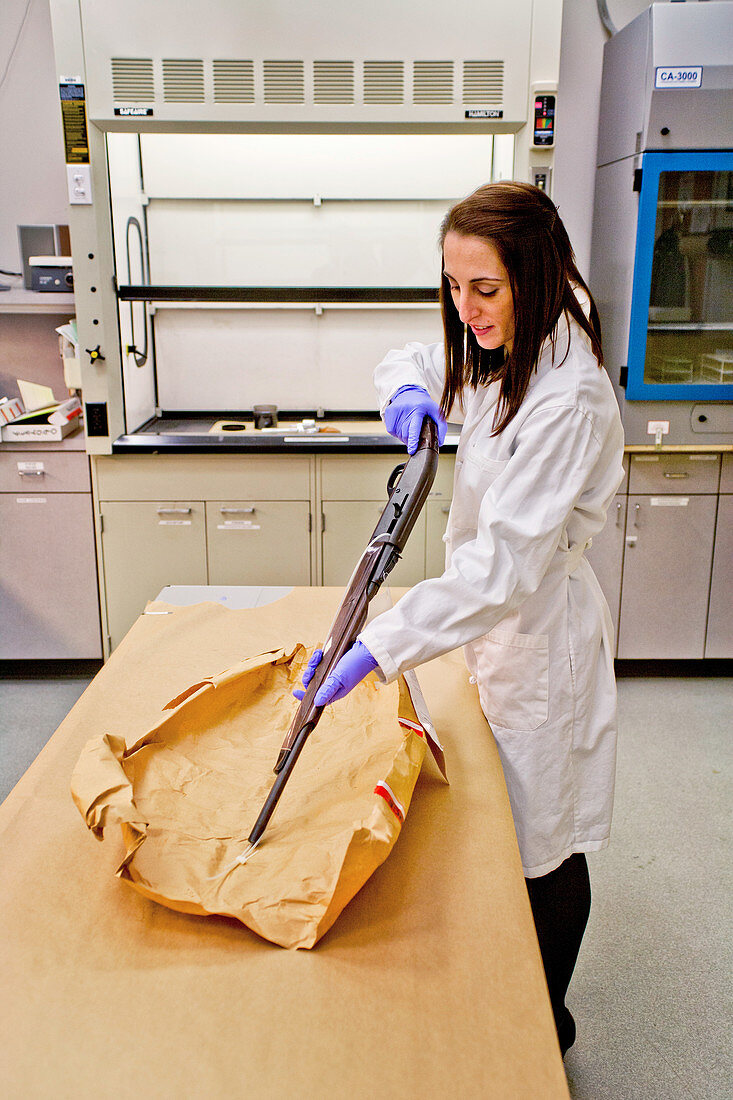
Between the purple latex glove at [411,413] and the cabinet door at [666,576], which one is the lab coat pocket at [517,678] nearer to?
the purple latex glove at [411,413]

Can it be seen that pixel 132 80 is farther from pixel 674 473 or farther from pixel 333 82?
pixel 674 473

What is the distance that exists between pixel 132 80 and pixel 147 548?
5.27 ft

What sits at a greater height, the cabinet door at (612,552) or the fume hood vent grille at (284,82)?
the fume hood vent grille at (284,82)

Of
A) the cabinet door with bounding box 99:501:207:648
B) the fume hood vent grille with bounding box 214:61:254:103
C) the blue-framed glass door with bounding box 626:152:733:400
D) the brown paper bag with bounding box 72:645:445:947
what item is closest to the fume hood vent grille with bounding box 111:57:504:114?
the fume hood vent grille with bounding box 214:61:254:103

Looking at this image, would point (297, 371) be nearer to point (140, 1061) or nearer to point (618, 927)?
point (618, 927)

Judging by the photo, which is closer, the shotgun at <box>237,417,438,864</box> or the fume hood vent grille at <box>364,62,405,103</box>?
the shotgun at <box>237,417,438,864</box>

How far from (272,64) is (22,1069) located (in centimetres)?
289

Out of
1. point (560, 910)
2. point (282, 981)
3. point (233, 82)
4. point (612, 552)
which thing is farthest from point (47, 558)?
point (282, 981)

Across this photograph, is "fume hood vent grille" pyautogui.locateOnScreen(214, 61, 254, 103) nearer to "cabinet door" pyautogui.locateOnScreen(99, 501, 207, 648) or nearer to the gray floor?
"cabinet door" pyautogui.locateOnScreen(99, 501, 207, 648)

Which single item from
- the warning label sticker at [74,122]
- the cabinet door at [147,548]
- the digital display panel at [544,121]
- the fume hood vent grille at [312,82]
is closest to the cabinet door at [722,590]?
the digital display panel at [544,121]

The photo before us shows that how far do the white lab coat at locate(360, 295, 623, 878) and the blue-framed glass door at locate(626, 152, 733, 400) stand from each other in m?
1.84

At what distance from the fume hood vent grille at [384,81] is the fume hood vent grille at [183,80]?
21.8 inches

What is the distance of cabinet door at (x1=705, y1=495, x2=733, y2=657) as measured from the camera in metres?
3.23

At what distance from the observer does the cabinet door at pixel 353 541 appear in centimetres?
314
